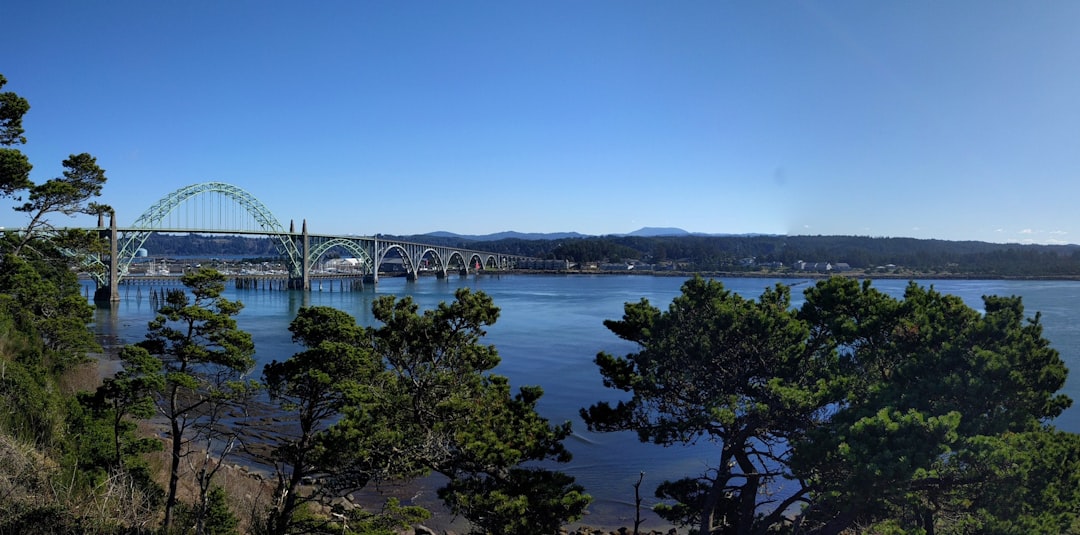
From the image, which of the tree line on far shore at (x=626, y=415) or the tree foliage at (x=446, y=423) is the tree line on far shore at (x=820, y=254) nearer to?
the tree line on far shore at (x=626, y=415)

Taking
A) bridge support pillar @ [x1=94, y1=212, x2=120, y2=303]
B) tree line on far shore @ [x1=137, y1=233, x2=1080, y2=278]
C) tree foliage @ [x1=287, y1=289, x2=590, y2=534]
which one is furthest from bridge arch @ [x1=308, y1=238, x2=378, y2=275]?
tree foliage @ [x1=287, y1=289, x2=590, y2=534]

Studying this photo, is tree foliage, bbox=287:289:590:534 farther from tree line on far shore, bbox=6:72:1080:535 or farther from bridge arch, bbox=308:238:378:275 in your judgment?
bridge arch, bbox=308:238:378:275

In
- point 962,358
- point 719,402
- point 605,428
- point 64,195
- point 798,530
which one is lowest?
point 798,530

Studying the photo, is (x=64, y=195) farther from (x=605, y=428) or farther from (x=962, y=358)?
(x=962, y=358)

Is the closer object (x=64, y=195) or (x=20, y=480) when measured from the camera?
(x=20, y=480)

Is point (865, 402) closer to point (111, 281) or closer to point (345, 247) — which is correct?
point (111, 281)

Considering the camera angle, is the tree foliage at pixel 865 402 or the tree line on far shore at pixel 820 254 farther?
the tree line on far shore at pixel 820 254

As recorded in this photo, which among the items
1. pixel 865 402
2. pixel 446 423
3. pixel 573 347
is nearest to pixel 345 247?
pixel 573 347

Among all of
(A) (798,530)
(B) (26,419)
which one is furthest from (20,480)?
(A) (798,530)

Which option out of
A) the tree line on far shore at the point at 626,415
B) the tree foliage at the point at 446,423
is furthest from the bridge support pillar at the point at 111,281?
the tree foliage at the point at 446,423
